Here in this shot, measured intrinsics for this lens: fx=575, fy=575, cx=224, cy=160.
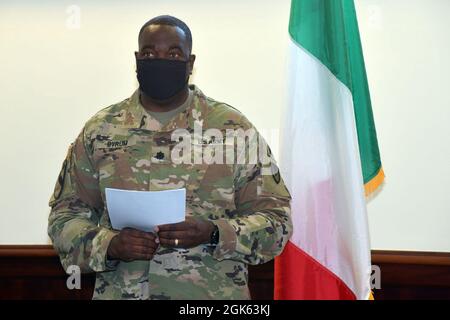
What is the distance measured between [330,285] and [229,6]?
1.35m

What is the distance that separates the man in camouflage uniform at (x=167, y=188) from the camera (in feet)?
5.09

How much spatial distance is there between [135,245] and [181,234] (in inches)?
4.7

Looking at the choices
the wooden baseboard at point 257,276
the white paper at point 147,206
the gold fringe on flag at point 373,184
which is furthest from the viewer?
the wooden baseboard at point 257,276

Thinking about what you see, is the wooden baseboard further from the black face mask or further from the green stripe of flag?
the black face mask

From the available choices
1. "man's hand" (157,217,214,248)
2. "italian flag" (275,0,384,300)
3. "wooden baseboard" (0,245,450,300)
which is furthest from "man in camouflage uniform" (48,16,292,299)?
"wooden baseboard" (0,245,450,300)

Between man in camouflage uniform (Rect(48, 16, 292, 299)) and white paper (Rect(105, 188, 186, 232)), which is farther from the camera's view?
man in camouflage uniform (Rect(48, 16, 292, 299))

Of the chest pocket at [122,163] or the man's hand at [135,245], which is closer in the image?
the man's hand at [135,245]

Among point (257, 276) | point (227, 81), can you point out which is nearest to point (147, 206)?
point (257, 276)

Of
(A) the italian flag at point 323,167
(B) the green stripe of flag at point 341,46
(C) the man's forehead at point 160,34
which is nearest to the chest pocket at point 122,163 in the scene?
(C) the man's forehead at point 160,34

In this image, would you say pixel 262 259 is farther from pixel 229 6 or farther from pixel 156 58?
pixel 229 6

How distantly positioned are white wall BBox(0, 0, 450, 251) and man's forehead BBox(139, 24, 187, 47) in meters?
1.00

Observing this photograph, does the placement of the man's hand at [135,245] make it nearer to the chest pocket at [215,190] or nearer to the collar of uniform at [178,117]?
the chest pocket at [215,190]

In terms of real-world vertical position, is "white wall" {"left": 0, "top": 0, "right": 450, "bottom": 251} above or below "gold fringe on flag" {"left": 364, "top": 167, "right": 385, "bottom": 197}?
above

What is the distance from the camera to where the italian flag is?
2045 millimetres
